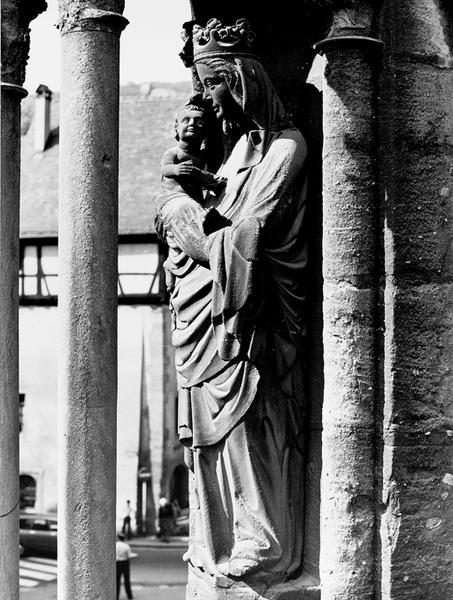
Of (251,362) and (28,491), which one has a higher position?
(251,362)

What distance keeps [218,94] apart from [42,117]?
33784mm

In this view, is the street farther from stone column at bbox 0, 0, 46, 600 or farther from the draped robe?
the draped robe

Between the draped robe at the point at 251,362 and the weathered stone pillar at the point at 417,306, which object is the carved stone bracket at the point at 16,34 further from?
the weathered stone pillar at the point at 417,306

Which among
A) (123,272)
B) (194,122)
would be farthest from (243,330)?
(123,272)

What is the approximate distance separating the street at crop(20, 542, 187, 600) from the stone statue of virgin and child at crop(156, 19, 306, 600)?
695 inches

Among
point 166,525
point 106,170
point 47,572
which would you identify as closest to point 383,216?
point 106,170

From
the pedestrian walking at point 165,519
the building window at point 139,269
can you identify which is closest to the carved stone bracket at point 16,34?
the building window at point 139,269

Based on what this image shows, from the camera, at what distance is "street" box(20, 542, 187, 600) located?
82.0ft

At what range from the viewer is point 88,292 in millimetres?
6102

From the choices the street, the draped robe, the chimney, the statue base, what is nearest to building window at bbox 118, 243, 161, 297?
the chimney

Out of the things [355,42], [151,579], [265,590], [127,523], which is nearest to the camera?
[355,42]

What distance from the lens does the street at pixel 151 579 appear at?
82.0ft

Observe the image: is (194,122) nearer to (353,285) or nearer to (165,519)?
(353,285)

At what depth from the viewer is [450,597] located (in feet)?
18.0
